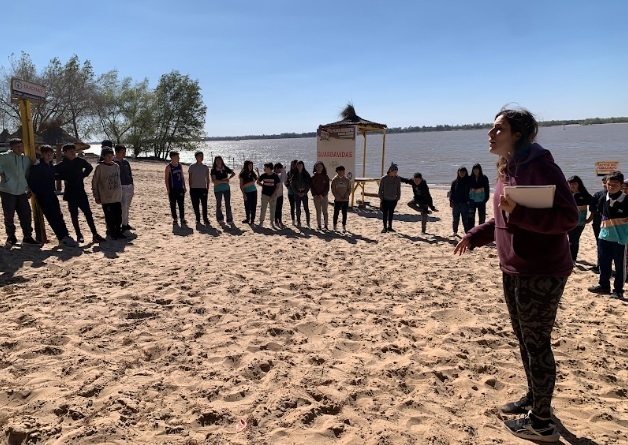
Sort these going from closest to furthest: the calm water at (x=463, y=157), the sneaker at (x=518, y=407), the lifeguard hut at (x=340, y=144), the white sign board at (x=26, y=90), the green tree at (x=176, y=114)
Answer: the sneaker at (x=518, y=407), the white sign board at (x=26, y=90), the lifeguard hut at (x=340, y=144), the calm water at (x=463, y=157), the green tree at (x=176, y=114)

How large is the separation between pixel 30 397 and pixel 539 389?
3.25 meters

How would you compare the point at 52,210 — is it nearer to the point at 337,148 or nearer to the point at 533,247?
the point at 533,247

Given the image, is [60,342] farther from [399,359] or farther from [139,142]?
[139,142]

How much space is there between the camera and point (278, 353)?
12.0 ft

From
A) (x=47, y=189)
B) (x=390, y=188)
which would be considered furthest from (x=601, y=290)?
(x=47, y=189)

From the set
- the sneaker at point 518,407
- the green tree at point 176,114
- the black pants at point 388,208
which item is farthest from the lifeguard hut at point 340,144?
the green tree at point 176,114

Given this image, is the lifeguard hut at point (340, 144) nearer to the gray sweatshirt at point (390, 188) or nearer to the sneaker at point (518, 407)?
the gray sweatshirt at point (390, 188)

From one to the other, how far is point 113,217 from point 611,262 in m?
7.88

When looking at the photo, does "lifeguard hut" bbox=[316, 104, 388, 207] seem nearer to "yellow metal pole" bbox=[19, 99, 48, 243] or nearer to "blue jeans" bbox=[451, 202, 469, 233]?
"blue jeans" bbox=[451, 202, 469, 233]

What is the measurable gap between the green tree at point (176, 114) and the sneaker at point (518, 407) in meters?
41.4

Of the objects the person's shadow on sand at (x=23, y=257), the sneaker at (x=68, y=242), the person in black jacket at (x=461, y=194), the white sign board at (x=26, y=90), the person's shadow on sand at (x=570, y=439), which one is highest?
the white sign board at (x=26, y=90)

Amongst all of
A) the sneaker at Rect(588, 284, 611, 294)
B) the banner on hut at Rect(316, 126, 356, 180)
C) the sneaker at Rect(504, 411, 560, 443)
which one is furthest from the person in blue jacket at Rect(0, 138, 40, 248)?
the banner on hut at Rect(316, 126, 356, 180)

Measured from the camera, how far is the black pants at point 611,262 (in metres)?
5.32

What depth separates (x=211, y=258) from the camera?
6785mm
